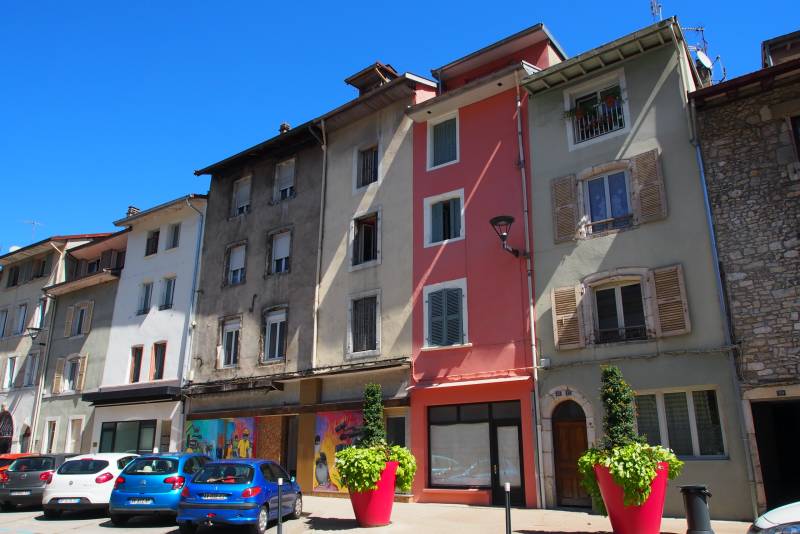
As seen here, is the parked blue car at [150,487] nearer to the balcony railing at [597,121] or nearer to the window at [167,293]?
the balcony railing at [597,121]

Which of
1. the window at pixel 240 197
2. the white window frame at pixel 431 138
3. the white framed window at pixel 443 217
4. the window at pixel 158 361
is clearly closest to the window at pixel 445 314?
the white framed window at pixel 443 217

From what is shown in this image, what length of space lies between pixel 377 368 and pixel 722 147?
1010cm

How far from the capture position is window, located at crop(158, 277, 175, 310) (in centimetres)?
2498

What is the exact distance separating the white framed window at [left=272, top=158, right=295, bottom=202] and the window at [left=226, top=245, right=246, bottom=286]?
94.4 inches

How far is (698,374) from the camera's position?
41.3 ft

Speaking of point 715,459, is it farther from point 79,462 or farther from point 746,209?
point 79,462

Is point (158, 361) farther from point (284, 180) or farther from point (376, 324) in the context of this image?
point (376, 324)

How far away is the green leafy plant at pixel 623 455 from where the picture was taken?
30.3 feet

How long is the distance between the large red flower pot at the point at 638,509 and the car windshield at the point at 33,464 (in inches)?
528

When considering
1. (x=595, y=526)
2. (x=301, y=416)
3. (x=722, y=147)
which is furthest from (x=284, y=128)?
(x=595, y=526)

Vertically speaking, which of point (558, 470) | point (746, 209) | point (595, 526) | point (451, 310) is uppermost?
point (746, 209)

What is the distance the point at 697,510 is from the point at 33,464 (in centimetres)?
1496

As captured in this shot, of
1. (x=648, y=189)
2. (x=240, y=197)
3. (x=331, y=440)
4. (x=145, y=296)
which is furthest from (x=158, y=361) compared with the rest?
(x=648, y=189)

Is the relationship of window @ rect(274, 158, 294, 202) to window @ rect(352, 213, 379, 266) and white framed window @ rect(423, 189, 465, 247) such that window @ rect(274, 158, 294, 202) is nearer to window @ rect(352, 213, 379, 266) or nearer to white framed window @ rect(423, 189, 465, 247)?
window @ rect(352, 213, 379, 266)
